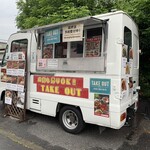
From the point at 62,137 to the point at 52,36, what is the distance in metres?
2.45

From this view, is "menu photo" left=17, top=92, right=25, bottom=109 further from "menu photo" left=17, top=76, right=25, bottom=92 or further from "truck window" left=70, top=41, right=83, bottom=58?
"truck window" left=70, top=41, right=83, bottom=58

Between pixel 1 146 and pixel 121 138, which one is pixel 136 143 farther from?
pixel 1 146

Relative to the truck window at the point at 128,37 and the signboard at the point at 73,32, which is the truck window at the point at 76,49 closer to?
the signboard at the point at 73,32

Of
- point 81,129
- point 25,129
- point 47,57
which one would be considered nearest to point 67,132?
point 81,129

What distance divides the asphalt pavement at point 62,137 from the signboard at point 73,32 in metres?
2.28

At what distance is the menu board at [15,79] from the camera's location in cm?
549

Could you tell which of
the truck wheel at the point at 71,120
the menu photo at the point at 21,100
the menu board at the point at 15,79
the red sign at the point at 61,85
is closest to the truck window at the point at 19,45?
the menu board at the point at 15,79

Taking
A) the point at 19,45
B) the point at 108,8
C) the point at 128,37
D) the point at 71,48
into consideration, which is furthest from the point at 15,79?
the point at 108,8

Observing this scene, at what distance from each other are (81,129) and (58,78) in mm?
1340

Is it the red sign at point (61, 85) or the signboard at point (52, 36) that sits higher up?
the signboard at point (52, 36)

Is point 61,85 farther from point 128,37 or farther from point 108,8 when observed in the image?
point 108,8

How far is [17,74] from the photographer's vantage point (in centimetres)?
563

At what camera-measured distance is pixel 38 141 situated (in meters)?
4.36

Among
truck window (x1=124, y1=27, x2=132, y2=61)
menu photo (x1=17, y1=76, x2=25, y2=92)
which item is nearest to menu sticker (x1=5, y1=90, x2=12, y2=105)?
menu photo (x1=17, y1=76, x2=25, y2=92)
